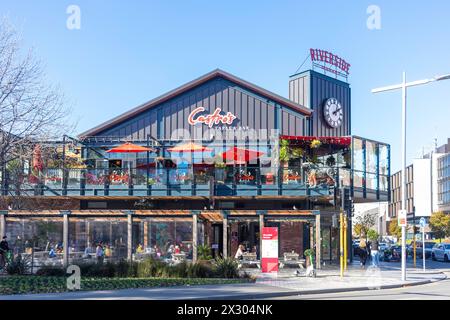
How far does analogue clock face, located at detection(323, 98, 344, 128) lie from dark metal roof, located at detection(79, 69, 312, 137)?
2.56 m

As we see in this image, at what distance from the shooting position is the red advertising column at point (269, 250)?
2303cm

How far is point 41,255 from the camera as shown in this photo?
2702 cm

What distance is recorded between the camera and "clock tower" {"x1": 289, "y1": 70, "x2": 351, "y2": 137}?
37562mm

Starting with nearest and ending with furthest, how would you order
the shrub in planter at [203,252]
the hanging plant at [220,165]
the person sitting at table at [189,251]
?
the shrub in planter at [203,252]
the person sitting at table at [189,251]
the hanging plant at [220,165]

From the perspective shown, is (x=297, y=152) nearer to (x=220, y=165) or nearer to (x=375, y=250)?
(x=220, y=165)

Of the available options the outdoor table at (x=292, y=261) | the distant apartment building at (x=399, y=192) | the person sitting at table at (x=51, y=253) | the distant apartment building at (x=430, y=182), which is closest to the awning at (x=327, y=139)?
the outdoor table at (x=292, y=261)

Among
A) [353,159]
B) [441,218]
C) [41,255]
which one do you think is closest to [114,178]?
[41,255]

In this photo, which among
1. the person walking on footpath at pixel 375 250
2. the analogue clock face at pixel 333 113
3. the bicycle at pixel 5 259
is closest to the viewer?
the bicycle at pixel 5 259

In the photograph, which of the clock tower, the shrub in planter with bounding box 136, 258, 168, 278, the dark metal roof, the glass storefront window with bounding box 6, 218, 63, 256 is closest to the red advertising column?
the shrub in planter with bounding box 136, 258, 168, 278

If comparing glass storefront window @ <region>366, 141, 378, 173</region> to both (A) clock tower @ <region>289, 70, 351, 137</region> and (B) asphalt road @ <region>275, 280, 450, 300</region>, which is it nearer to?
(A) clock tower @ <region>289, 70, 351, 137</region>

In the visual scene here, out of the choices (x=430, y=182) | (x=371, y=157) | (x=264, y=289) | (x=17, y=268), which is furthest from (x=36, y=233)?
(x=430, y=182)

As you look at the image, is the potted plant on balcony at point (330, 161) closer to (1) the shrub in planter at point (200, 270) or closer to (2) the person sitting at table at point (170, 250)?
(2) the person sitting at table at point (170, 250)

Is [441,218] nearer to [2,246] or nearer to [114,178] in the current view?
[114,178]

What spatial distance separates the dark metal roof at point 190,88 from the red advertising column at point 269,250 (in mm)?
13926
